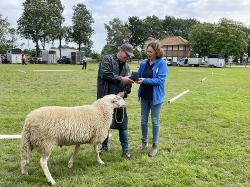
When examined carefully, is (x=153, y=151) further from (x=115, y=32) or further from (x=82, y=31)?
(x=115, y=32)

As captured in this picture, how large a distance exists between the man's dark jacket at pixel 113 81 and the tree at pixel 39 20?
83268 millimetres

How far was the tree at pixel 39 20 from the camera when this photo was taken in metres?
88.9

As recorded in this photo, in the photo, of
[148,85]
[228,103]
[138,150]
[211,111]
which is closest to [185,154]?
[138,150]

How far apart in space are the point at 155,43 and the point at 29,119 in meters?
2.98

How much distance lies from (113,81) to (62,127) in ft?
5.28

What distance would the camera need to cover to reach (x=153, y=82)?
7762 mm

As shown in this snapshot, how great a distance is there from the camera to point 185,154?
27.1 ft

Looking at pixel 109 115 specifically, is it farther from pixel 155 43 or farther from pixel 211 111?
pixel 211 111

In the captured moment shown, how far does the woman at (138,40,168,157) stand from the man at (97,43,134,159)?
0.37 metres

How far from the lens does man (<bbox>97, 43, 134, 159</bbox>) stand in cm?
757

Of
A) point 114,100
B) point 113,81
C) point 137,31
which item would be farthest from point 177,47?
point 114,100

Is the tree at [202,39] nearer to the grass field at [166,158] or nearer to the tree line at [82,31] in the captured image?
the tree line at [82,31]

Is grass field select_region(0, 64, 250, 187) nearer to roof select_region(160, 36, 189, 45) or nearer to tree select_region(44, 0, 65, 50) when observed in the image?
tree select_region(44, 0, 65, 50)

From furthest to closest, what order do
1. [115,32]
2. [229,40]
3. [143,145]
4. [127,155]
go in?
[115,32], [229,40], [143,145], [127,155]
